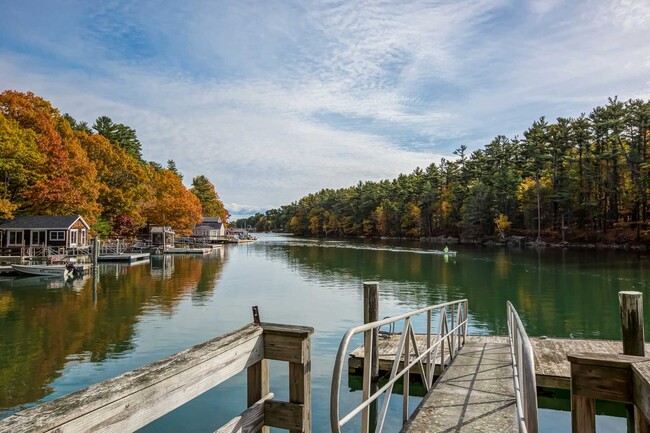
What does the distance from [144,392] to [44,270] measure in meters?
30.7

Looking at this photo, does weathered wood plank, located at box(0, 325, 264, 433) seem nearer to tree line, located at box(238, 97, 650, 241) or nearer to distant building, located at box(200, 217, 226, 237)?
tree line, located at box(238, 97, 650, 241)

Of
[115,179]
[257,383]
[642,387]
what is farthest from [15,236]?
[642,387]

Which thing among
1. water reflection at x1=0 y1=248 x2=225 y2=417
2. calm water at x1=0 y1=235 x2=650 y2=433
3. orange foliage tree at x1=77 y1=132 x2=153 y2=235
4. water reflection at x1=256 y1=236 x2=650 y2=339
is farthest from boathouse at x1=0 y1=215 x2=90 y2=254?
water reflection at x1=256 y1=236 x2=650 y2=339

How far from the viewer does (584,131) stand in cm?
5941

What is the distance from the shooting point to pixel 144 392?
2.08 m

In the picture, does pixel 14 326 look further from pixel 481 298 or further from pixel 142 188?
pixel 142 188

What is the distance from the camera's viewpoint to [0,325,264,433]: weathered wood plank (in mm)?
1690

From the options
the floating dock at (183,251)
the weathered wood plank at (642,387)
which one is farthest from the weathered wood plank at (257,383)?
the floating dock at (183,251)

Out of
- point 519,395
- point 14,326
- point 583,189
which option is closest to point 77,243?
point 14,326

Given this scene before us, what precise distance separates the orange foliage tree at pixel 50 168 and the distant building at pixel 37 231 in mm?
1912

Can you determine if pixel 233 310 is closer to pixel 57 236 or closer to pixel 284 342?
pixel 284 342

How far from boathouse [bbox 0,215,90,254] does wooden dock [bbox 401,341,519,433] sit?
36.8m

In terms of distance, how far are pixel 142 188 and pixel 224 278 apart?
25.9 meters

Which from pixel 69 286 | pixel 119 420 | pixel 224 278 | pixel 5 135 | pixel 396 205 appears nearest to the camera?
pixel 119 420
